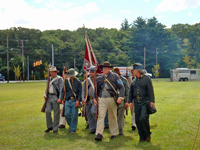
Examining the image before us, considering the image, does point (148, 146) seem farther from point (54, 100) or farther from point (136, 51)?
point (136, 51)

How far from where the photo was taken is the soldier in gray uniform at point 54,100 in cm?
889

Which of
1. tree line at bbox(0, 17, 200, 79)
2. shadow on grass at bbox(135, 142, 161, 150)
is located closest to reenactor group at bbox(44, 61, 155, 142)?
shadow on grass at bbox(135, 142, 161, 150)

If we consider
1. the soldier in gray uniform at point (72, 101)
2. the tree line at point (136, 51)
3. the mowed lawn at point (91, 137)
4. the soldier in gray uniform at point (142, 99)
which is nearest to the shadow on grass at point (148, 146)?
the mowed lawn at point (91, 137)

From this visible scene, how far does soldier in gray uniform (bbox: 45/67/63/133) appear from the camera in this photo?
8891 mm

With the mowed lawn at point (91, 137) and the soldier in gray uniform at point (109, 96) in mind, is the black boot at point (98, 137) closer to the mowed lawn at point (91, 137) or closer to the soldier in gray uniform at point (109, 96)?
the mowed lawn at point (91, 137)

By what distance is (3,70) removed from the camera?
257 feet

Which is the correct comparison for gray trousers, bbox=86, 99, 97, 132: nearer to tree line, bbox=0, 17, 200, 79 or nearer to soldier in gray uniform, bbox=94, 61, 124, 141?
soldier in gray uniform, bbox=94, 61, 124, 141

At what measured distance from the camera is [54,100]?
9000mm

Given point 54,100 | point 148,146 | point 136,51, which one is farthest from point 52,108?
point 136,51

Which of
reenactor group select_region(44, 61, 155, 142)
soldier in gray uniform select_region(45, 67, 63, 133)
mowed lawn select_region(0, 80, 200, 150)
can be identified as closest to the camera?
mowed lawn select_region(0, 80, 200, 150)

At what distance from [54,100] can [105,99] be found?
2108 millimetres

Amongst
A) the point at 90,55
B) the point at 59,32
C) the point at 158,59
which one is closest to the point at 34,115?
the point at 90,55

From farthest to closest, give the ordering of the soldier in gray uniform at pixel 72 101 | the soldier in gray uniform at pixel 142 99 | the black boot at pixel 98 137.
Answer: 1. the soldier in gray uniform at pixel 72 101
2. the black boot at pixel 98 137
3. the soldier in gray uniform at pixel 142 99

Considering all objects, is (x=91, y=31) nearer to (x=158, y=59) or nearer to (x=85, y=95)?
(x=158, y=59)
